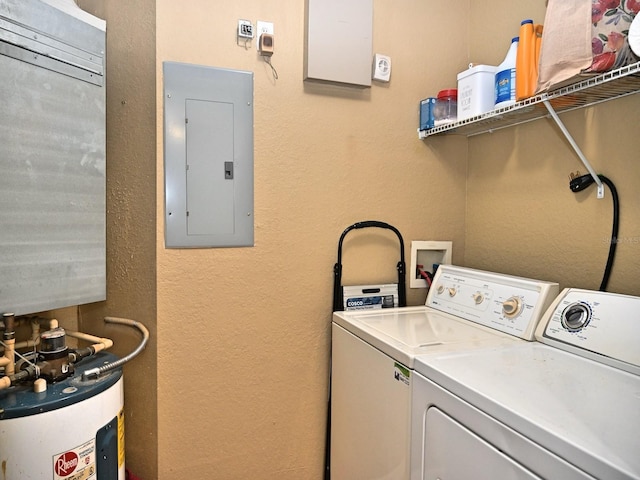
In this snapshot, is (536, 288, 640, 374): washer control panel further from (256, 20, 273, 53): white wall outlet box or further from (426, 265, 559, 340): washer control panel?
(256, 20, 273, 53): white wall outlet box

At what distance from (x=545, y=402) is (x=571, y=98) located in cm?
110

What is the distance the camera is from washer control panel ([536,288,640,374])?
1183 millimetres

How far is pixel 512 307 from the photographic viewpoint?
1526 millimetres

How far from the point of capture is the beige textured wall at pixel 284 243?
172cm

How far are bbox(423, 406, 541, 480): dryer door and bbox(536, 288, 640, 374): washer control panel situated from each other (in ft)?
1.73

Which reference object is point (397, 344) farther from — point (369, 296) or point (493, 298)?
point (369, 296)

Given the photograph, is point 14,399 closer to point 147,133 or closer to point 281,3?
Result: point 147,133

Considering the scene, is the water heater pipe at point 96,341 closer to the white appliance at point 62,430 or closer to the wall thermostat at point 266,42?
the white appliance at point 62,430

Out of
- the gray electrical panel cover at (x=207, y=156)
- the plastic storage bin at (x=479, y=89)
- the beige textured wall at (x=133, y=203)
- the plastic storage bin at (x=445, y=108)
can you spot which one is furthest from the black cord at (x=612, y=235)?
the beige textured wall at (x=133, y=203)

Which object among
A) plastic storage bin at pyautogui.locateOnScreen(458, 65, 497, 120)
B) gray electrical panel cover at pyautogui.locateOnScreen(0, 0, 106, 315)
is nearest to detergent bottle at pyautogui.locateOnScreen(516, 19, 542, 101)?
plastic storage bin at pyautogui.locateOnScreen(458, 65, 497, 120)

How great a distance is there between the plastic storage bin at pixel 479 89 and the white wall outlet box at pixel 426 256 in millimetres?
684

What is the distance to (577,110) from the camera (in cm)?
161

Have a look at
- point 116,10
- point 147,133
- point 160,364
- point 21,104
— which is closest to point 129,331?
point 160,364

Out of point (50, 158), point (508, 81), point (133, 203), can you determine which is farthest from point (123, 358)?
point (508, 81)
